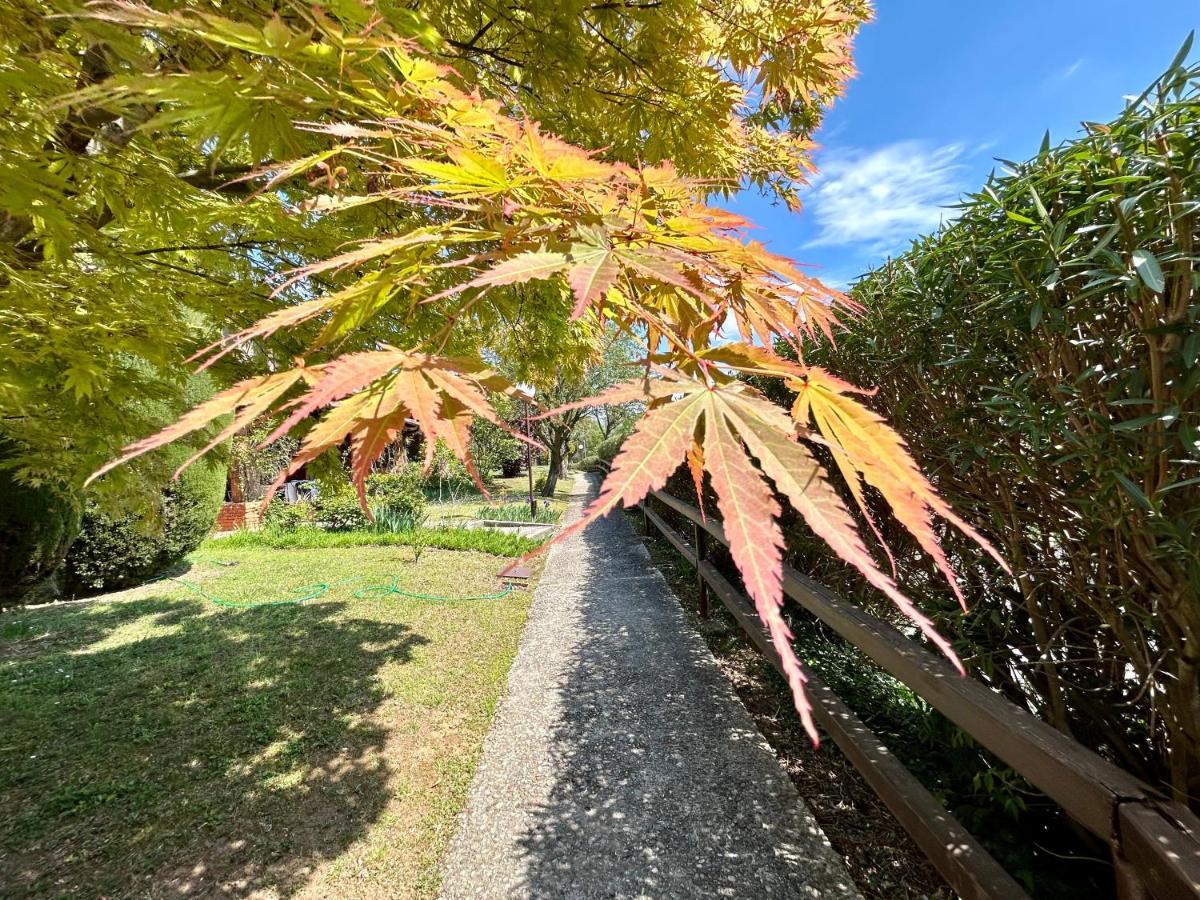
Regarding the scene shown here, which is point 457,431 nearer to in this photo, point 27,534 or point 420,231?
point 420,231

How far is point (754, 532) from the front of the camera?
54 cm

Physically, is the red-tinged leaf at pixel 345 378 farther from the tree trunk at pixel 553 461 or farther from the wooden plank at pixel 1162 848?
the tree trunk at pixel 553 461

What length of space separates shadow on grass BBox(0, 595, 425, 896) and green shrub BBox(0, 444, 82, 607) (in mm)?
751

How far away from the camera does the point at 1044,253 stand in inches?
51.2

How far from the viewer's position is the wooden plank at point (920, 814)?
1439 mm

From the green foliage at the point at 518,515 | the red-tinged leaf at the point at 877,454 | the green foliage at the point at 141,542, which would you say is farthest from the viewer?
the green foliage at the point at 518,515

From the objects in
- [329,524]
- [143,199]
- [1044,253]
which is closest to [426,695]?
[143,199]

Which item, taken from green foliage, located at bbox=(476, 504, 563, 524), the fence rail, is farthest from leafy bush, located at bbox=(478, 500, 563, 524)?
the fence rail

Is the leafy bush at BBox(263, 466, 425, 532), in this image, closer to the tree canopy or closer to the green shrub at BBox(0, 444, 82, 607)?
the green shrub at BBox(0, 444, 82, 607)

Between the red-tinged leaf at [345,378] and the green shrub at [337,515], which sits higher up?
the red-tinged leaf at [345,378]

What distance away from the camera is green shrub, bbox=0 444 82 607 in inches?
→ 196

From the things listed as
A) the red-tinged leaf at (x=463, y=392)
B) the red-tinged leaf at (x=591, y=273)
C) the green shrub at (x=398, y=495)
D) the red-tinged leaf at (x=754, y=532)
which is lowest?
the green shrub at (x=398, y=495)

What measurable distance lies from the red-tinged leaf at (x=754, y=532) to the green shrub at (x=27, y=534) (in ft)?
22.3

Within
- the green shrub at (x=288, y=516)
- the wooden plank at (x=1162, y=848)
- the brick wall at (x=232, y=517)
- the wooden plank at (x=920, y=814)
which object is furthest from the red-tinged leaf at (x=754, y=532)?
the brick wall at (x=232, y=517)
